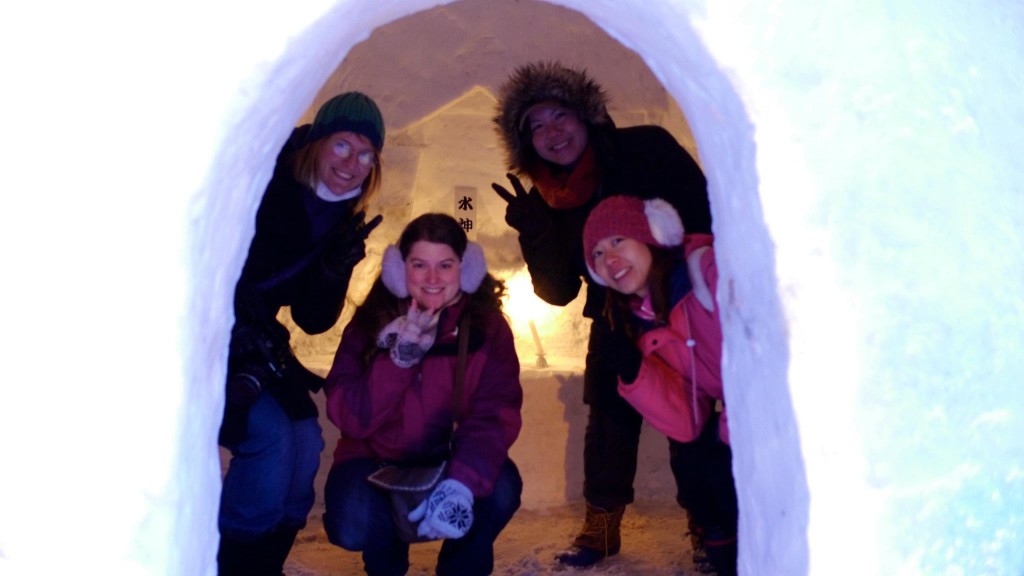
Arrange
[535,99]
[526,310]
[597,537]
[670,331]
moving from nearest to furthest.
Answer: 1. [670,331]
2. [535,99]
3. [597,537]
4. [526,310]

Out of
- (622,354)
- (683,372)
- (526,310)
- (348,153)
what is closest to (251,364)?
(348,153)

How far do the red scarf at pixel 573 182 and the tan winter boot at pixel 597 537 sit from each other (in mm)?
804

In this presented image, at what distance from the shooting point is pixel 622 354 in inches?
78.0

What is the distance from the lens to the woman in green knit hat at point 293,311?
1967 millimetres

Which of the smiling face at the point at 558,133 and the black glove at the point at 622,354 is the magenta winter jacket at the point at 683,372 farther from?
the smiling face at the point at 558,133

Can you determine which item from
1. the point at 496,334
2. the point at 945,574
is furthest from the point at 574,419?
the point at 945,574

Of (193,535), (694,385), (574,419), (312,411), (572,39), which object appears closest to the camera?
(193,535)

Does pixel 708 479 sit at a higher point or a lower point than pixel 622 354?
lower

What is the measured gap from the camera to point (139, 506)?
1.16 meters

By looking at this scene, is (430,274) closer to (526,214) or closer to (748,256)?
(526,214)

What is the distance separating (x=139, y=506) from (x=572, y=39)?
99.6 inches

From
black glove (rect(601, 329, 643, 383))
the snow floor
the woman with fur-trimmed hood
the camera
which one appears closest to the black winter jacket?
the woman with fur-trimmed hood

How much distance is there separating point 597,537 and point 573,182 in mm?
927

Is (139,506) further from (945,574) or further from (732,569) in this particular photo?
(732,569)
